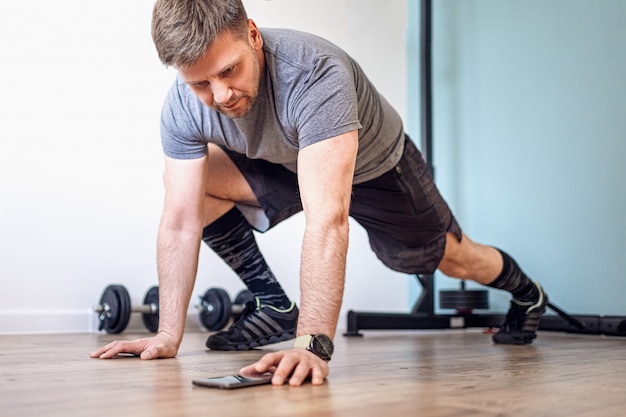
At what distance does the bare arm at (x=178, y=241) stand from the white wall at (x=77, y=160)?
45.4 inches

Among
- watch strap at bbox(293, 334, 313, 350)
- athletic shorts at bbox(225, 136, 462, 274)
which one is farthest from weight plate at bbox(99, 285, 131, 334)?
watch strap at bbox(293, 334, 313, 350)

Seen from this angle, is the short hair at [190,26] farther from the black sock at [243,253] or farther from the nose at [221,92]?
the black sock at [243,253]

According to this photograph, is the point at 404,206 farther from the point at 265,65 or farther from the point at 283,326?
the point at 265,65

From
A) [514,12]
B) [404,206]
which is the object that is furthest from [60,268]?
[514,12]

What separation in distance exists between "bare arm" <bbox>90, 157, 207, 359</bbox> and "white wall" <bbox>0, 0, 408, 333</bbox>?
1153 millimetres

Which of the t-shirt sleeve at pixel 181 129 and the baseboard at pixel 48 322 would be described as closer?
the t-shirt sleeve at pixel 181 129

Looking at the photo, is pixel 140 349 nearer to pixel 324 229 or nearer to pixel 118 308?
pixel 324 229

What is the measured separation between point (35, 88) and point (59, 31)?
0.79ft

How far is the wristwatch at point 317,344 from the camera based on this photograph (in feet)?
4.23

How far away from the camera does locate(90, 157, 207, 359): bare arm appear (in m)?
1.69

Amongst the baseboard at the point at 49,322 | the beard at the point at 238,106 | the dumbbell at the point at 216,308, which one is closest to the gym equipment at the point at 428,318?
the dumbbell at the point at 216,308

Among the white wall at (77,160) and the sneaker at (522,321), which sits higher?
the white wall at (77,160)

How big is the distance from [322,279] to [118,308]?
4.94 feet

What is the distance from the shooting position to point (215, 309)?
9.57 ft
